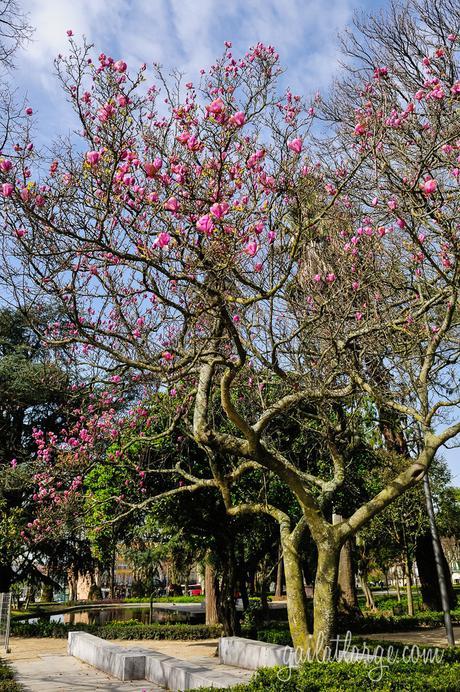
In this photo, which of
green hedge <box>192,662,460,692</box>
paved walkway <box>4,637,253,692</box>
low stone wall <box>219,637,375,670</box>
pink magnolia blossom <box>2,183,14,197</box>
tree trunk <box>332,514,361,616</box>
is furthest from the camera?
tree trunk <box>332,514,361,616</box>

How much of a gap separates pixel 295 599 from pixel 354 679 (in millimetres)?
2849

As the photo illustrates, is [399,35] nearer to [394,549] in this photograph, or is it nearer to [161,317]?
[161,317]

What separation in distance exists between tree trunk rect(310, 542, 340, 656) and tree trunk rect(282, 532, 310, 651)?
274mm

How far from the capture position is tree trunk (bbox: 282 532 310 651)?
7621 millimetres

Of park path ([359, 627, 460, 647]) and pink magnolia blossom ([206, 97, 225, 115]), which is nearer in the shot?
pink magnolia blossom ([206, 97, 225, 115])

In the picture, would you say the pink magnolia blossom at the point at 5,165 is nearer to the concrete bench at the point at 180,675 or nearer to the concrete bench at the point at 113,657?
the concrete bench at the point at 180,675

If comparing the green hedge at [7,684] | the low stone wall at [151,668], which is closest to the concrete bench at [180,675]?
the low stone wall at [151,668]

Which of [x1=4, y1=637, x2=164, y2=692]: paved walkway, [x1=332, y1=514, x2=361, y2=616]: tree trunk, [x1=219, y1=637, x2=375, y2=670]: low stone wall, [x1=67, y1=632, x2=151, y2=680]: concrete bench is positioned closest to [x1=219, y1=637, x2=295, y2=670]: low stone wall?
[x1=219, y1=637, x2=375, y2=670]: low stone wall

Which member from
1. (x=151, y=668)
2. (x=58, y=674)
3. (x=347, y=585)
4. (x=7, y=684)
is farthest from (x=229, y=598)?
(x=347, y=585)

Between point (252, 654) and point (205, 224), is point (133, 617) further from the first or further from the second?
point (205, 224)

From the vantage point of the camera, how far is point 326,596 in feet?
24.2

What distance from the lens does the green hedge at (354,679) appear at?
487 centimetres

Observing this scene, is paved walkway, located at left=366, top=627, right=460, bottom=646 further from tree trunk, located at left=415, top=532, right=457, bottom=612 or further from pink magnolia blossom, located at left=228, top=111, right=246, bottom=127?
pink magnolia blossom, located at left=228, top=111, right=246, bottom=127

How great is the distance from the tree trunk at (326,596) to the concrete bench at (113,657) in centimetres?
324
